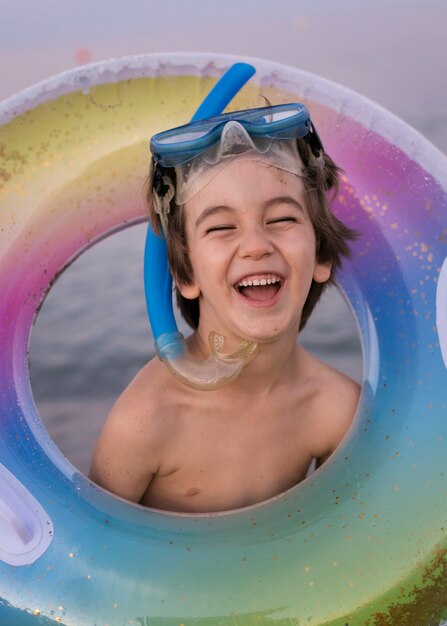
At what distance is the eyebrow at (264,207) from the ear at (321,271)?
0.18 meters

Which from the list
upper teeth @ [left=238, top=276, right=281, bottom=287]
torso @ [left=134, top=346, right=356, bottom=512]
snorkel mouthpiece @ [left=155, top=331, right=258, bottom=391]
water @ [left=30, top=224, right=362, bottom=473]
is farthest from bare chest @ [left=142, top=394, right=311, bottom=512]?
water @ [left=30, top=224, right=362, bottom=473]

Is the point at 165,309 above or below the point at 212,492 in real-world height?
above

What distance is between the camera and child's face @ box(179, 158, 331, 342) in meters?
1.80

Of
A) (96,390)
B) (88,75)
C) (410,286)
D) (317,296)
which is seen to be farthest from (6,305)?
(96,390)

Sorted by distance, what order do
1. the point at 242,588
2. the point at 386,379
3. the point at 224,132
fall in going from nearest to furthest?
the point at 242,588
the point at 224,132
the point at 386,379

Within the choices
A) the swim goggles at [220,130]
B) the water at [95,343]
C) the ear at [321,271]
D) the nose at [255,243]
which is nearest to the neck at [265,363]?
the ear at [321,271]

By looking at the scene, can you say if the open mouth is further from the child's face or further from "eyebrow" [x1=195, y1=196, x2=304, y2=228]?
"eyebrow" [x1=195, y1=196, x2=304, y2=228]

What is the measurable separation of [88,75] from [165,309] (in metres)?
0.52

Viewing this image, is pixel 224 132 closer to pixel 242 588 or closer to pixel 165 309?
pixel 165 309

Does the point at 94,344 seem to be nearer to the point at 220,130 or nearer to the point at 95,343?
the point at 95,343

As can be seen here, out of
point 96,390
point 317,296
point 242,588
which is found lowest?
point 242,588

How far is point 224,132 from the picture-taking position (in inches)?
71.0

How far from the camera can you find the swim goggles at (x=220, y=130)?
5.99 ft

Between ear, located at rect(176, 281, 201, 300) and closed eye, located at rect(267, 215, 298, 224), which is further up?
ear, located at rect(176, 281, 201, 300)
